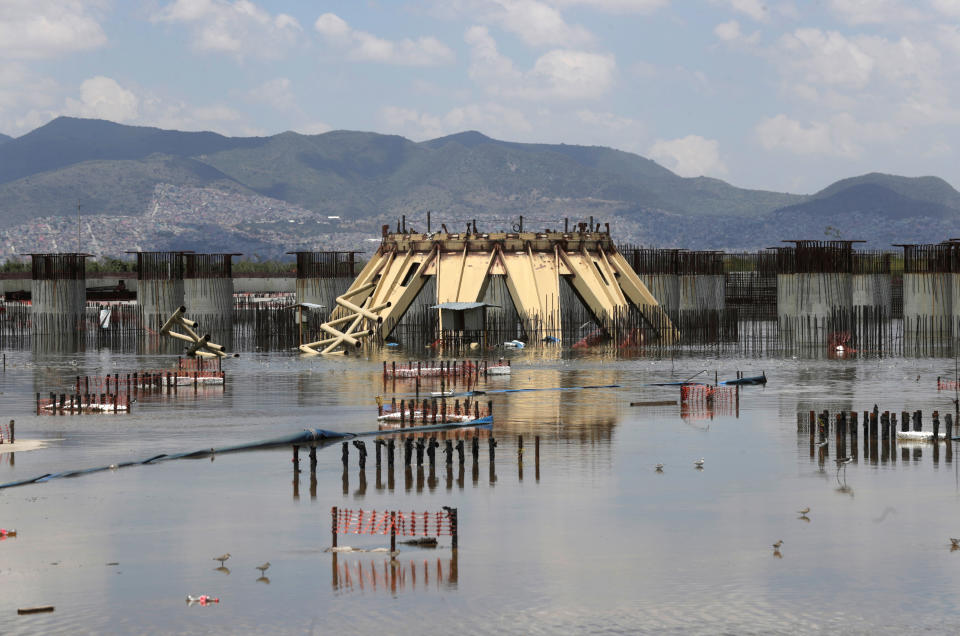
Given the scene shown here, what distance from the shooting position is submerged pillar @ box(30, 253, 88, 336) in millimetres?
124875

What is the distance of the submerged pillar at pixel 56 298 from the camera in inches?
4916

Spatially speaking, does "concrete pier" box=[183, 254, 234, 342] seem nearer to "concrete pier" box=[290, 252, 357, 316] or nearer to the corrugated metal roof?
"concrete pier" box=[290, 252, 357, 316]

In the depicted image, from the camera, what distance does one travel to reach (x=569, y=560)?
111ft

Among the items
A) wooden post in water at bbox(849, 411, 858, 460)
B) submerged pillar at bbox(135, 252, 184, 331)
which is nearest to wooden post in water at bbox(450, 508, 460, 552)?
wooden post in water at bbox(849, 411, 858, 460)

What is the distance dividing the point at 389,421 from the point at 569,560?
80.7 ft

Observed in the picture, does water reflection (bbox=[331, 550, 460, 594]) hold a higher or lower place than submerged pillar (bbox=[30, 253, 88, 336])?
lower

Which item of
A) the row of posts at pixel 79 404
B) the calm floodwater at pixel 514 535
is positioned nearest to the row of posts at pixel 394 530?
the calm floodwater at pixel 514 535

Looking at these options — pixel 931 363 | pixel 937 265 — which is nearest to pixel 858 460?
pixel 931 363

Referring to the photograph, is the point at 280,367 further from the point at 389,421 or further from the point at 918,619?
the point at 918,619

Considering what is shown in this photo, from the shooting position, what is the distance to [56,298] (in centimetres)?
12531

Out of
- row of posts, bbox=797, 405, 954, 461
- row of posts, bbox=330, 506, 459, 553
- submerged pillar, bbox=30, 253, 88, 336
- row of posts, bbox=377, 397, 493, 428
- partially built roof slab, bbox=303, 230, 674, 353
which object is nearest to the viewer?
row of posts, bbox=330, 506, 459, 553

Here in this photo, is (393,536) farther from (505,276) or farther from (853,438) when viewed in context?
(505,276)

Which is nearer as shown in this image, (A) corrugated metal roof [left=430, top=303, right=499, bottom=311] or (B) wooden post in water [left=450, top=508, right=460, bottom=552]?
(B) wooden post in water [left=450, top=508, right=460, bottom=552]

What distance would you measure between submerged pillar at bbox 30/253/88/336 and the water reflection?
317ft
